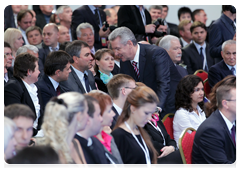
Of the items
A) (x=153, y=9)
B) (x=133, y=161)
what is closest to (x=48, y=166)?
(x=133, y=161)

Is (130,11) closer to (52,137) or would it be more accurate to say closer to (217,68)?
(217,68)

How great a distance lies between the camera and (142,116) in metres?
2.47

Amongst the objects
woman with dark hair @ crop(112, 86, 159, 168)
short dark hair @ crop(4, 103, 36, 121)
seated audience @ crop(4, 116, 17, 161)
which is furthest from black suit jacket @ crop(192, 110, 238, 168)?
seated audience @ crop(4, 116, 17, 161)

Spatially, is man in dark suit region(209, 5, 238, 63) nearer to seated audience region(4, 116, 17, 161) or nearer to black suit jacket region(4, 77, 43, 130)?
black suit jacket region(4, 77, 43, 130)

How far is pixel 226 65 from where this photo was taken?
14.9 feet

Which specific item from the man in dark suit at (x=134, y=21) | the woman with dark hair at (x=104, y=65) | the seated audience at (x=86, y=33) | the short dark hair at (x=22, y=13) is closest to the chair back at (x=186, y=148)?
the woman with dark hair at (x=104, y=65)

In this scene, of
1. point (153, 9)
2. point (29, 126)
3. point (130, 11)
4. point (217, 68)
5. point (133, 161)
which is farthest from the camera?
point (153, 9)

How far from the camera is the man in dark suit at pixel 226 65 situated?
4453 millimetres

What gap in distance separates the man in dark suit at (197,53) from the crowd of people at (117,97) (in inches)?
0.7

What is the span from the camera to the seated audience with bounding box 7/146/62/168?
1.47 m

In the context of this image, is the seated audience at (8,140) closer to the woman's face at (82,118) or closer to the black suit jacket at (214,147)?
the woman's face at (82,118)

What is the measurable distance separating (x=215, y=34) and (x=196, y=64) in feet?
2.15

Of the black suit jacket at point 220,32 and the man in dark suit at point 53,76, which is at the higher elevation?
the black suit jacket at point 220,32

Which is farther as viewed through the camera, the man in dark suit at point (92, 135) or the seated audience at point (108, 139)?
the seated audience at point (108, 139)
